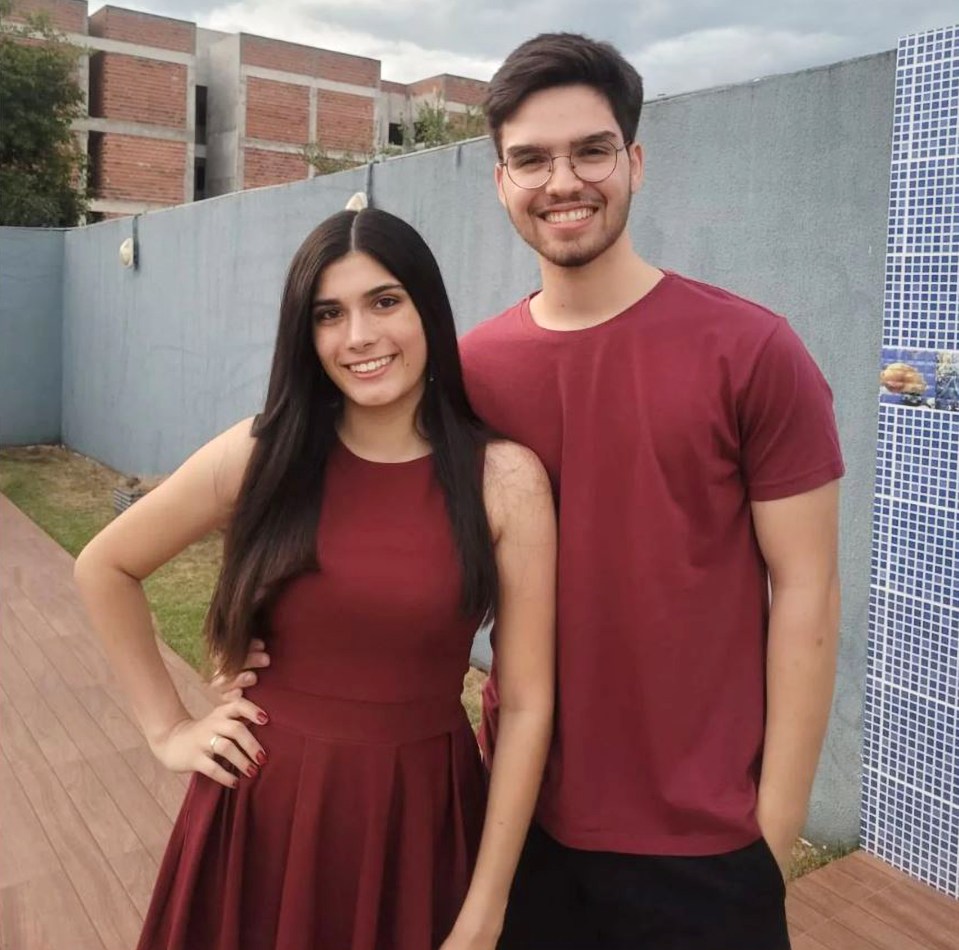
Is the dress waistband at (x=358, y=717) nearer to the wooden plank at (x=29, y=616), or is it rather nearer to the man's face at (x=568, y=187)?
the man's face at (x=568, y=187)

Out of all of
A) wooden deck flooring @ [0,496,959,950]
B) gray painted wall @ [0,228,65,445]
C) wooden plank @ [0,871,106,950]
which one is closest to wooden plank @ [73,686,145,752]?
wooden deck flooring @ [0,496,959,950]

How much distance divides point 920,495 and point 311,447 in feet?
5.90

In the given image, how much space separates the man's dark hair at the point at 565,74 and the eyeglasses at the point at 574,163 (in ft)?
0.18

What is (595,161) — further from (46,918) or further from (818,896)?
(46,918)

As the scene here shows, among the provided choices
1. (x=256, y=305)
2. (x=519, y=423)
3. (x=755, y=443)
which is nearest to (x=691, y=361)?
(x=755, y=443)

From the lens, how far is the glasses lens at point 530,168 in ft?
4.58

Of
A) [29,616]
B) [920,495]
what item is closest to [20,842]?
[29,616]

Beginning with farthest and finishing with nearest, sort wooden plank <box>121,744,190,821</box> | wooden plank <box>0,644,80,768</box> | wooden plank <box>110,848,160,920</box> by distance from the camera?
wooden plank <box>0,644,80,768</box>
wooden plank <box>121,744,190,821</box>
wooden plank <box>110,848,160,920</box>

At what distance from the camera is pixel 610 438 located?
1362mm

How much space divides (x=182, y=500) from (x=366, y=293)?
1.35 ft

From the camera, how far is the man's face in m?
1.38

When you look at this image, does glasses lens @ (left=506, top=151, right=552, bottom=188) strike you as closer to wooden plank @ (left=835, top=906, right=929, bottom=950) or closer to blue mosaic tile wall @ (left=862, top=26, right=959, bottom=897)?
blue mosaic tile wall @ (left=862, top=26, right=959, bottom=897)

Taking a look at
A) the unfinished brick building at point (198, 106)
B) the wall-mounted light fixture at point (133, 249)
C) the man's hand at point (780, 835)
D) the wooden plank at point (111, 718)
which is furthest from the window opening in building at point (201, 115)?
the man's hand at point (780, 835)

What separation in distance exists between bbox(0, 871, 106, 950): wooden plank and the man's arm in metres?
1.97
